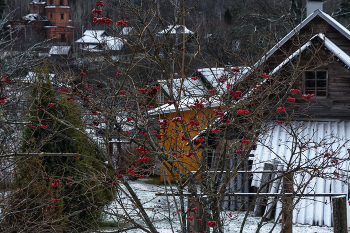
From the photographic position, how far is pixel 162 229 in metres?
8.23

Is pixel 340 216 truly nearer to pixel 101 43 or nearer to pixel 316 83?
pixel 101 43

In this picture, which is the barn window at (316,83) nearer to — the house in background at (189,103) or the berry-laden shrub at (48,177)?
the house in background at (189,103)

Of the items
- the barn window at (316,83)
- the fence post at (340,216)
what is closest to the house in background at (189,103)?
the fence post at (340,216)

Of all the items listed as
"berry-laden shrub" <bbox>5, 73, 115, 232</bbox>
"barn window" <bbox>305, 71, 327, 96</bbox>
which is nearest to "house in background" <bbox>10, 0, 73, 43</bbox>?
"barn window" <bbox>305, 71, 327, 96</bbox>

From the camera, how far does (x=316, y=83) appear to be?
33.0 feet

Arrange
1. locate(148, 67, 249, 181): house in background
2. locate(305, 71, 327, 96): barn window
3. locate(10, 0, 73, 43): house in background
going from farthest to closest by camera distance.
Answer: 1. locate(10, 0, 73, 43): house in background
2. locate(305, 71, 327, 96): barn window
3. locate(148, 67, 249, 181): house in background

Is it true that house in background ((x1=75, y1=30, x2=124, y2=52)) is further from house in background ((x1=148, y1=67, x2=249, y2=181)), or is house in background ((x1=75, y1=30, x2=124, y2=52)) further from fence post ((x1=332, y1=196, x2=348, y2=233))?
fence post ((x1=332, y1=196, x2=348, y2=233))

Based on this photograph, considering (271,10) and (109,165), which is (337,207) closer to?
(109,165)

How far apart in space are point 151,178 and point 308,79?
7.23 metres

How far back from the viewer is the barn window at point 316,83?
32.8 feet

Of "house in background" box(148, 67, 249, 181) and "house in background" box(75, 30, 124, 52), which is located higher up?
"house in background" box(75, 30, 124, 52)

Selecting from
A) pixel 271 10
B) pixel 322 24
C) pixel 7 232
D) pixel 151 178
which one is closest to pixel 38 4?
pixel 271 10

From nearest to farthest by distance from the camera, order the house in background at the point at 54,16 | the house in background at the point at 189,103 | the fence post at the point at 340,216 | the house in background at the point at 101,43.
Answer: the house in background at the point at 189,103 → the fence post at the point at 340,216 → the house in background at the point at 101,43 → the house in background at the point at 54,16

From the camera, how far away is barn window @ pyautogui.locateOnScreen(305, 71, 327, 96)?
32.8ft
